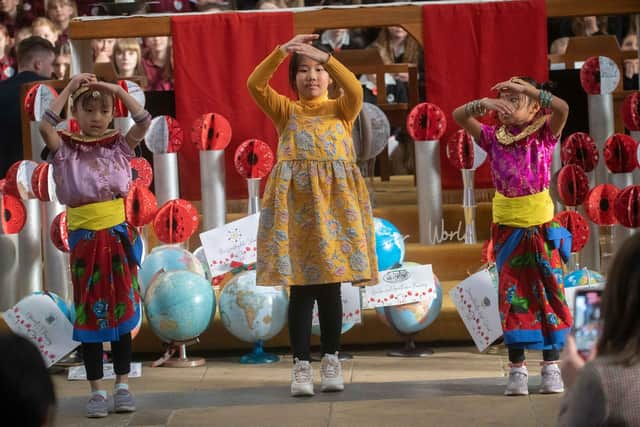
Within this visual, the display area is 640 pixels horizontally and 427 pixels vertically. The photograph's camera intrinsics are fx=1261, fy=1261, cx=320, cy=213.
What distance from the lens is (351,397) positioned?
4.48m

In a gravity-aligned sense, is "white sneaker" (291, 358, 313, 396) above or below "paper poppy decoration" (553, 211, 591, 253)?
below

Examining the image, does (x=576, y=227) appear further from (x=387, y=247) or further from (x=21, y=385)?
(x=21, y=385)

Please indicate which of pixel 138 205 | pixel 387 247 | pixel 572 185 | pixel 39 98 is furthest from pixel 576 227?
pixel 39 98

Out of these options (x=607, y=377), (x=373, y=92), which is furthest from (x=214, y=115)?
(x=607, y=377)

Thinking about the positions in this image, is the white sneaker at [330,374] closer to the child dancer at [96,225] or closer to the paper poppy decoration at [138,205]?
the child dancer at [96,225]

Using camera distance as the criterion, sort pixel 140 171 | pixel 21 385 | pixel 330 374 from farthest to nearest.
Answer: pixel 140 171, pixel 330 374, pixel 21 385

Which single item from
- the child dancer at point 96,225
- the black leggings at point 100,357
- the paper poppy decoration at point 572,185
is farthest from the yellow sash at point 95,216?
the paper poppy decoration at point 572,185

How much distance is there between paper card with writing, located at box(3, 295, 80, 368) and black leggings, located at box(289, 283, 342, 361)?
0.91 metres

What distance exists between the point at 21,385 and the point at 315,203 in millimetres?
2855

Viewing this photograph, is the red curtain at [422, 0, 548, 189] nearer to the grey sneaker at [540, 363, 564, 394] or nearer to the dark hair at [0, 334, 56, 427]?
the grey sneaker at [540, 363, 564, 394]

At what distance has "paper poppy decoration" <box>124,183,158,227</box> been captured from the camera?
203 inches

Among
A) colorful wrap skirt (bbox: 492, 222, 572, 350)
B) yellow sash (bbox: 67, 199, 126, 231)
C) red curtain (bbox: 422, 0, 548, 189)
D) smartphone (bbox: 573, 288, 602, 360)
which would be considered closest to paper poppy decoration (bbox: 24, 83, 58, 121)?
yellow sash (bbox: 67, 199, 126, 231)

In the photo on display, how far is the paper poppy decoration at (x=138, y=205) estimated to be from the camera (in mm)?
5168

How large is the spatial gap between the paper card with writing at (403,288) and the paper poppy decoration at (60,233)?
124 cm
